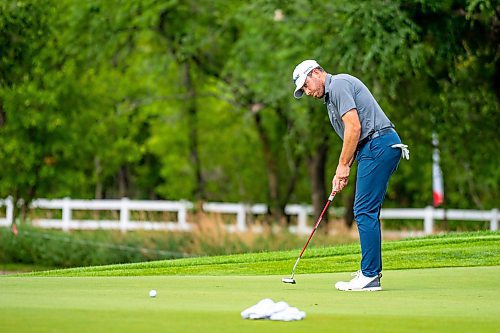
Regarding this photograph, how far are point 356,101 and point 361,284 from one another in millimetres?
1526

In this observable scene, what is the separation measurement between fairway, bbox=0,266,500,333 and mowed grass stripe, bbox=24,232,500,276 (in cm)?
165

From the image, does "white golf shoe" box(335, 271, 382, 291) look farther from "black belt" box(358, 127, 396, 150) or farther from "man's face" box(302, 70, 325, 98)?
"man's face" box(302, 70, 325, 98)

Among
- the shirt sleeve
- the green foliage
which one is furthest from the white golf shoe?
the green foliage

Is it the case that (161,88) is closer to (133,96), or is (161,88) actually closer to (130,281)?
(133,96)

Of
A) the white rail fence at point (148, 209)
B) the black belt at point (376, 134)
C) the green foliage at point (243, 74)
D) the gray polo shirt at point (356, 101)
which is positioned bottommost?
the white rail fence at point (148, 209)

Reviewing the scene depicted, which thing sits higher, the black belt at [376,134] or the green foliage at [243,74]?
the green foliage at [243,74]

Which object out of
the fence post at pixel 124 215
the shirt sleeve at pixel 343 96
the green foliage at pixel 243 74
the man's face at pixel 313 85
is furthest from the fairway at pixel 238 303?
the fence post at pixel 124 215

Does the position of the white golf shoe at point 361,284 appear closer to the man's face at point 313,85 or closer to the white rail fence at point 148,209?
the man's face at point 313,85

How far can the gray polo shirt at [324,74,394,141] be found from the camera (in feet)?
34.0

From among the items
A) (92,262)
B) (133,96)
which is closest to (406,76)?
(92,262)

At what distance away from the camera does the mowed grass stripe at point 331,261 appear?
Result: 13305 millimetres

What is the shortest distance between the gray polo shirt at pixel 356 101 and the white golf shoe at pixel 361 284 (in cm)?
117

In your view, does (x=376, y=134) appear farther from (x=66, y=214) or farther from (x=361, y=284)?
(x=66, y=214)

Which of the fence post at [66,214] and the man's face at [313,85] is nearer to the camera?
the man's face at [313,85]
